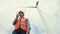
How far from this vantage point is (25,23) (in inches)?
368

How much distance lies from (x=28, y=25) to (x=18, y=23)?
0.27 meters

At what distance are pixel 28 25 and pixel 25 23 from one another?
0.10 m

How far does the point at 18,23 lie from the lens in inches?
367

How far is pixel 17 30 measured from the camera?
9.27 m

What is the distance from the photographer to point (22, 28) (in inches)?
363

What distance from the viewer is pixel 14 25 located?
948 cm

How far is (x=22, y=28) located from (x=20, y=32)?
0.39 ft

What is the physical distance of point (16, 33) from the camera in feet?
30.3

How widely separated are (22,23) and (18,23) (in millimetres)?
110

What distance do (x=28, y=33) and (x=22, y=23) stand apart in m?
0.34

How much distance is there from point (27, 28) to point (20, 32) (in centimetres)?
24

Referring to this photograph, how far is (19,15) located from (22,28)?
421 millimetres

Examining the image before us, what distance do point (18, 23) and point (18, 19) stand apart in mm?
132

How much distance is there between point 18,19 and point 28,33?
464mm
